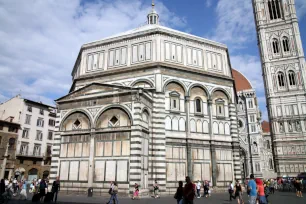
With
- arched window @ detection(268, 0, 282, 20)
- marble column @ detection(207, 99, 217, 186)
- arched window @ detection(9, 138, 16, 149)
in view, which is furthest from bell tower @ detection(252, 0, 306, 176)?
arched window @ detection(9, 138, 16, 149)

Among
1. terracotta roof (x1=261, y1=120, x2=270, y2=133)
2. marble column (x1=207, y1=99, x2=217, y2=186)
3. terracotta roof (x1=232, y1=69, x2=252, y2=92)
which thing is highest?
terracotta roof (x1=232, y1=69, x2=252, y2=92)

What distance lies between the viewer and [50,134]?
1531 inches

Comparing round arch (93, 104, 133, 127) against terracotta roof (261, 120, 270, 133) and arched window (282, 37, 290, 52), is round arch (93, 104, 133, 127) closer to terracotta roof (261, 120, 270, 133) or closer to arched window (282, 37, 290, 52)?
arched window (282, 37, 290, 52)

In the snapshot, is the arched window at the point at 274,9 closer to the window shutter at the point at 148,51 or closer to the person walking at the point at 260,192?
the window shutter at the point at 148,51

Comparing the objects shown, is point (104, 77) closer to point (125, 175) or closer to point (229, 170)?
point (125, 175)

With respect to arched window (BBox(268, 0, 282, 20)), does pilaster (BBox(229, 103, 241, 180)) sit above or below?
below

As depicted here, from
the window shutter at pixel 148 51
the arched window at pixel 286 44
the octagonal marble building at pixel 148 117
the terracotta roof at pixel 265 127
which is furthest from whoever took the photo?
the terracotta roof at pixel 265 127

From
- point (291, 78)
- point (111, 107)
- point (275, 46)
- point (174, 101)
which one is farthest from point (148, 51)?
point (275, 46)

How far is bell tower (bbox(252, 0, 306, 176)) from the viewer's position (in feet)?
142

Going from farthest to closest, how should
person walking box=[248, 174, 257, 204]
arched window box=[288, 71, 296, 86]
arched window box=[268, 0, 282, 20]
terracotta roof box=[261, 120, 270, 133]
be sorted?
terracotta roof box=[261, 120, 270, 133]
arched window box=[268, 0, 282, 20]
arched window box=[288, 71, 296, 86]
person walking box=[248, 174, 257, 204]

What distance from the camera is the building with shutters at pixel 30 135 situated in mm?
34000

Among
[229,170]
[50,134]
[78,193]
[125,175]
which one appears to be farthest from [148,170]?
[50,134]

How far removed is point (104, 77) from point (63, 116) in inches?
224

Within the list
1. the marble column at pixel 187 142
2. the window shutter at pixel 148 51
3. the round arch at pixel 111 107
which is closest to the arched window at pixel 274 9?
the window shutter at pixel 148 51
